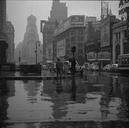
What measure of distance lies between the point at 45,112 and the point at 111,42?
101 meters

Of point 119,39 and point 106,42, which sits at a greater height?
point 106,42

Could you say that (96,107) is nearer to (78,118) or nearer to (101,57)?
(78,118)

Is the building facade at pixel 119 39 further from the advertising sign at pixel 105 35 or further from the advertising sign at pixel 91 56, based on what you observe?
the advertising sign at pixel 91 56

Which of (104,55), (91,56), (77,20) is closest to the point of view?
(104,55)

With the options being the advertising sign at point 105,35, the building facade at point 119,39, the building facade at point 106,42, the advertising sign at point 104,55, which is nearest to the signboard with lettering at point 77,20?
the advertising sign at point 105,35

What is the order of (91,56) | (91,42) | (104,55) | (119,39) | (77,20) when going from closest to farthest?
1. (119,39)
2. (104,55)
3. (91,56)
4. (91,42)
5. (77,20)

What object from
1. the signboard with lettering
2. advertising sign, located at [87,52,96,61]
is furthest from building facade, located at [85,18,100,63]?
the signboard with lettering

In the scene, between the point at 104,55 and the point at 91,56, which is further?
the point at 91,56

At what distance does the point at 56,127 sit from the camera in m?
7.75

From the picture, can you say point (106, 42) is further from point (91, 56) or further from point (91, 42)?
point (91, 42)

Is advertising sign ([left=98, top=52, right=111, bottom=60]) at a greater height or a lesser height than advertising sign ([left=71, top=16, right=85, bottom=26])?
lesser

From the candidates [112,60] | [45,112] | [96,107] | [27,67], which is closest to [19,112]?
[45,112]

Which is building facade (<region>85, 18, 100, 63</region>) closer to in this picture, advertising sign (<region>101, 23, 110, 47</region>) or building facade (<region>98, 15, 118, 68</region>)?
building facade (<region>98, 15, 118, 68</region>)

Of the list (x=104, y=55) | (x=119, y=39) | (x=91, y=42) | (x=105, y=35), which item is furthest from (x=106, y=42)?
(x=91, y=42)
